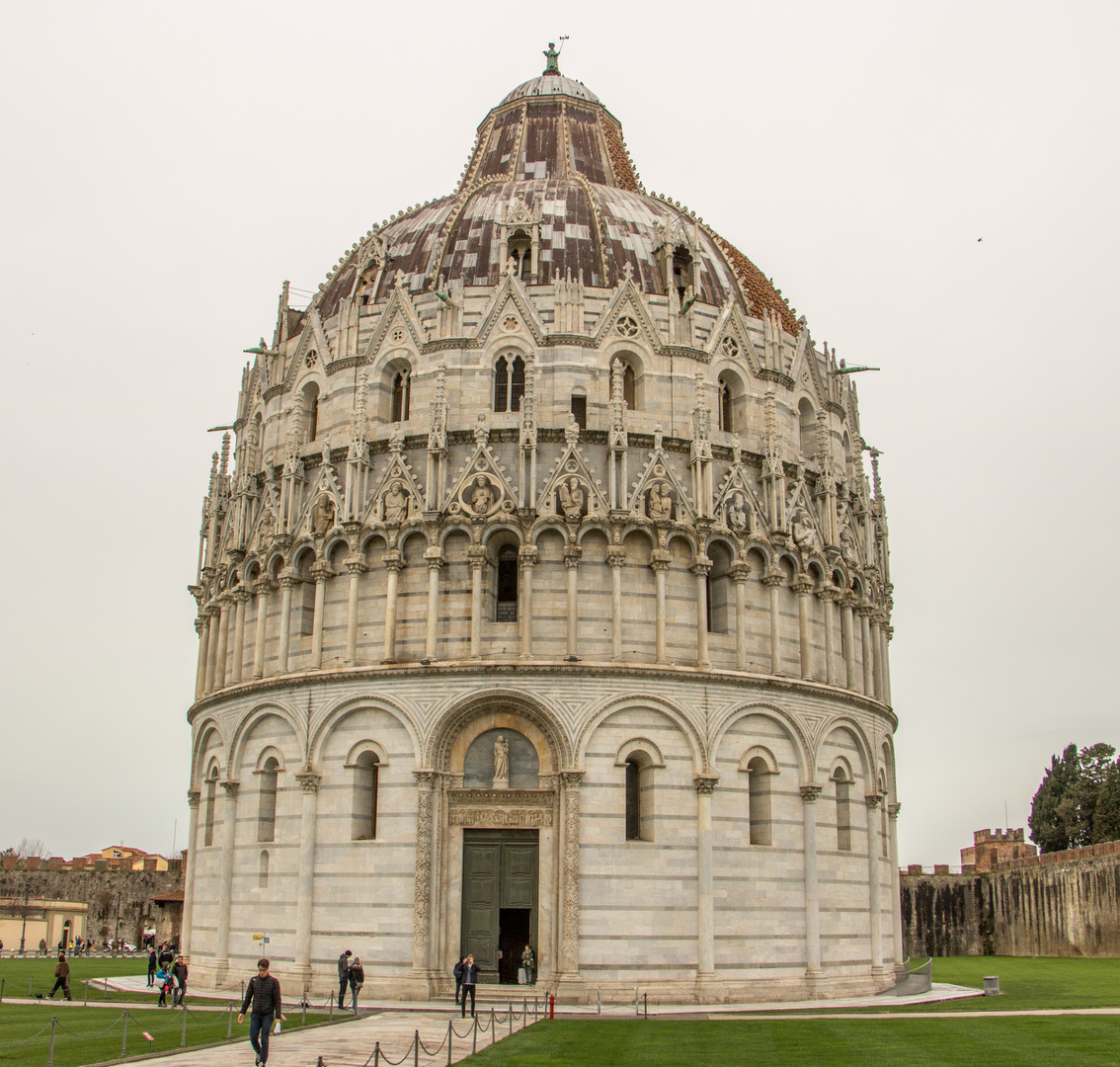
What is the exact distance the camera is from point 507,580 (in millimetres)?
36438

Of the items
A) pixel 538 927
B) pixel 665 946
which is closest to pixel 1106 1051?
pixel 665 946

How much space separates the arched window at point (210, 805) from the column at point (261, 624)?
421 centimetres

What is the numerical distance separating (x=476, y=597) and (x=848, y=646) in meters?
13.1

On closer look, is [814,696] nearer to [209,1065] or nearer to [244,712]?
[244,712]

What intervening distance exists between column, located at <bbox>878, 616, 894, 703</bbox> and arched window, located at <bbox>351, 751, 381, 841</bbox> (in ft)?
60.2

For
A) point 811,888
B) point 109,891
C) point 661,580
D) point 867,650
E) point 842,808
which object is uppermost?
point 661,580

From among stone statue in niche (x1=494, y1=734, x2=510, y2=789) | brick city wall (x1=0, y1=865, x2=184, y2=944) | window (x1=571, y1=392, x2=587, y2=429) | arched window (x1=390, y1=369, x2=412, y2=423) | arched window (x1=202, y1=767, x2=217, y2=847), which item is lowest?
brick city wall (x1=0, y1=865, x2=184, y2=944)

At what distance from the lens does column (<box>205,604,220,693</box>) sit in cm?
4206

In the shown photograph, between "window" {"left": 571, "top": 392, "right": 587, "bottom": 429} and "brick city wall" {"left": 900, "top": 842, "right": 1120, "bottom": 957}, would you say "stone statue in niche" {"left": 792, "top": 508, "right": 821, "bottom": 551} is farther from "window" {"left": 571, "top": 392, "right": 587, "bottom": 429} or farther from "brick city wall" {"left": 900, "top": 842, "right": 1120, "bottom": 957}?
"brick city wall" {"left": 900, "top": 842, "right": 1120, "bottom": 957}

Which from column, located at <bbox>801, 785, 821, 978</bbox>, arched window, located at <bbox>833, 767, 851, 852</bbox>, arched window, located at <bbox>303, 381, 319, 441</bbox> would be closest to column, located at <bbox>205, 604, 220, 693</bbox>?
arched window, located at <bbox>303, 381, 319, 441</bbox>

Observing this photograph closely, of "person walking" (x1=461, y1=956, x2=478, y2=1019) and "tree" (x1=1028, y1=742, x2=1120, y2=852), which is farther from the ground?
"tree" (x1=1028, y1=742, x2=1120, y2=852)

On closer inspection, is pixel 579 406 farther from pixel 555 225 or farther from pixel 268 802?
pixel 268 802

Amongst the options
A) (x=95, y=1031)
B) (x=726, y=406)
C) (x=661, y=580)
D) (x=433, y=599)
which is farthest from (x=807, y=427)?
(x=95, y=1031)

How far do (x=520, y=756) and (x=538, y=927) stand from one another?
4.61 m
